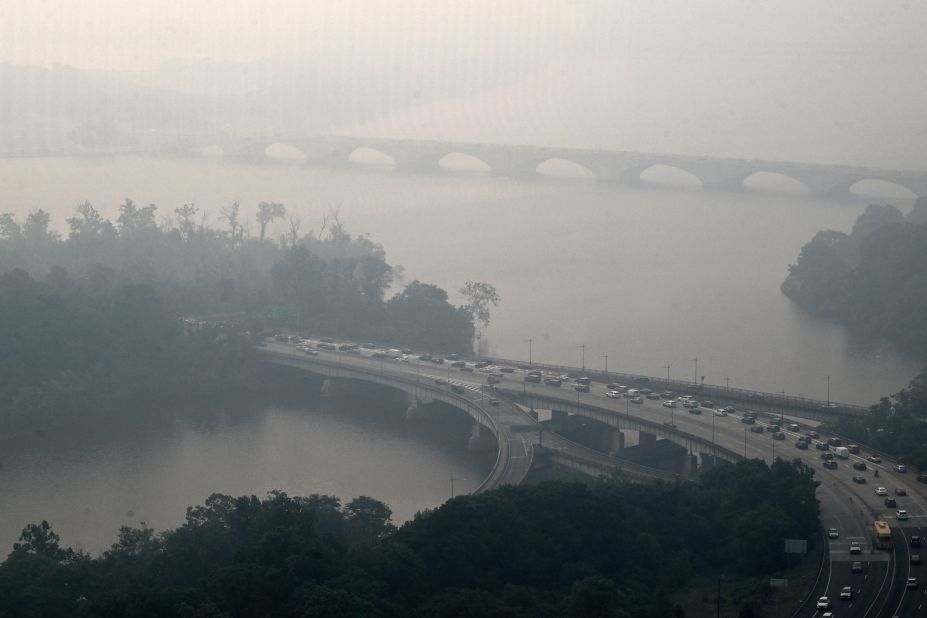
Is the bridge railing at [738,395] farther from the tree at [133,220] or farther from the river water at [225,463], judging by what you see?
the tree at [133,220]

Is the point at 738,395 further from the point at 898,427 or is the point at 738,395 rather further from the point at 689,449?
the point at 898,427

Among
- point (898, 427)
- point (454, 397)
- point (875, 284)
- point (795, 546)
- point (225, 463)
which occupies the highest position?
point (875, 284)

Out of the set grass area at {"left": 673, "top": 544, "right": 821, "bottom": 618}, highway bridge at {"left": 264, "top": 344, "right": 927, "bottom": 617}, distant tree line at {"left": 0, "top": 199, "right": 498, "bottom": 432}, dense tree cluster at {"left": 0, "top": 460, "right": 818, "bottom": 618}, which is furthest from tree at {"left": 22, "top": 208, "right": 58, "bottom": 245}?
grass area at {"left": 673, "top": 544, "right": 821, "bottom": 618}

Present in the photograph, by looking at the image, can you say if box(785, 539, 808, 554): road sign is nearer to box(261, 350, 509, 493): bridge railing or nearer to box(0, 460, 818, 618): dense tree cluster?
box(0, 460, 818, 618): dense tree cluster

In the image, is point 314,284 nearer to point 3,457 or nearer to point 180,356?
point 180,356

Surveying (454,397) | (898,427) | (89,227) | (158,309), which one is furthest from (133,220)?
(898,427)
